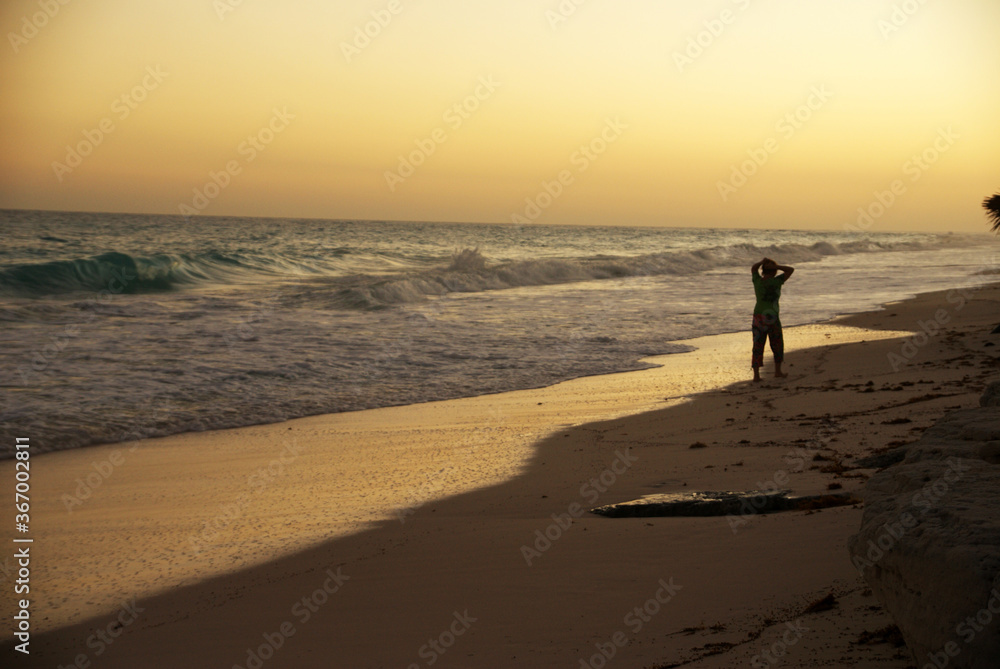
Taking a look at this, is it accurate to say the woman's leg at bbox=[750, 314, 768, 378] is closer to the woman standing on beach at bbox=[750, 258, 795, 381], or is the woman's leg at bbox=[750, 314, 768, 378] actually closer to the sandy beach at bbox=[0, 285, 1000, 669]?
the woman standing on beach at bbox=[750, 258, 795, 381]

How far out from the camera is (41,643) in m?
3.45

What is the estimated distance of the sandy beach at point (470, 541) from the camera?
10.3 ft

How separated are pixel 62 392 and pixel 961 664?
915 cm

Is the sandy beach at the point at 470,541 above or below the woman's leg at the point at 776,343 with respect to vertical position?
below

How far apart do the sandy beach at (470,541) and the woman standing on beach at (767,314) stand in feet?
4.70

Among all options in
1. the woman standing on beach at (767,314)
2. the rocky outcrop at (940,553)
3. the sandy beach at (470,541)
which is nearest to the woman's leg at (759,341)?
the woman standing on beach at (767,314)

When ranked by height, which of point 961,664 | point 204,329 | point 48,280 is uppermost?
point 48,280

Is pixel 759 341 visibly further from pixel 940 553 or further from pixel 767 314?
pixel 940 553

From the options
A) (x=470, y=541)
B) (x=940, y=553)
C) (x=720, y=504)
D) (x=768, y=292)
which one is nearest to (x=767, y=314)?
(x=768, y=292)

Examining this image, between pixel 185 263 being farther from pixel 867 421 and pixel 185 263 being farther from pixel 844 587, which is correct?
pixel 844 587

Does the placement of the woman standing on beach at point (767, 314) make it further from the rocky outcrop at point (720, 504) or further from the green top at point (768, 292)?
the rocky outcrop at point (720, 504)

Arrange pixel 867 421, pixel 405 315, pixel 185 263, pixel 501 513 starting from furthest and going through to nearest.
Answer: pixel 185 263 < pixel 405 315 < pixel 867 421 < pixel 501 513

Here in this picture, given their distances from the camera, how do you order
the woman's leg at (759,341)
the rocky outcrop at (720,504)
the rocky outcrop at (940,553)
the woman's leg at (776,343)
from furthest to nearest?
the woman's leg at (776,343), the woman's leg at (759,341), the rocky outcrop at (720,504), the rocky outcrop at (940,553)

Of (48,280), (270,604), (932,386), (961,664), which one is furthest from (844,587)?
(48,280)
